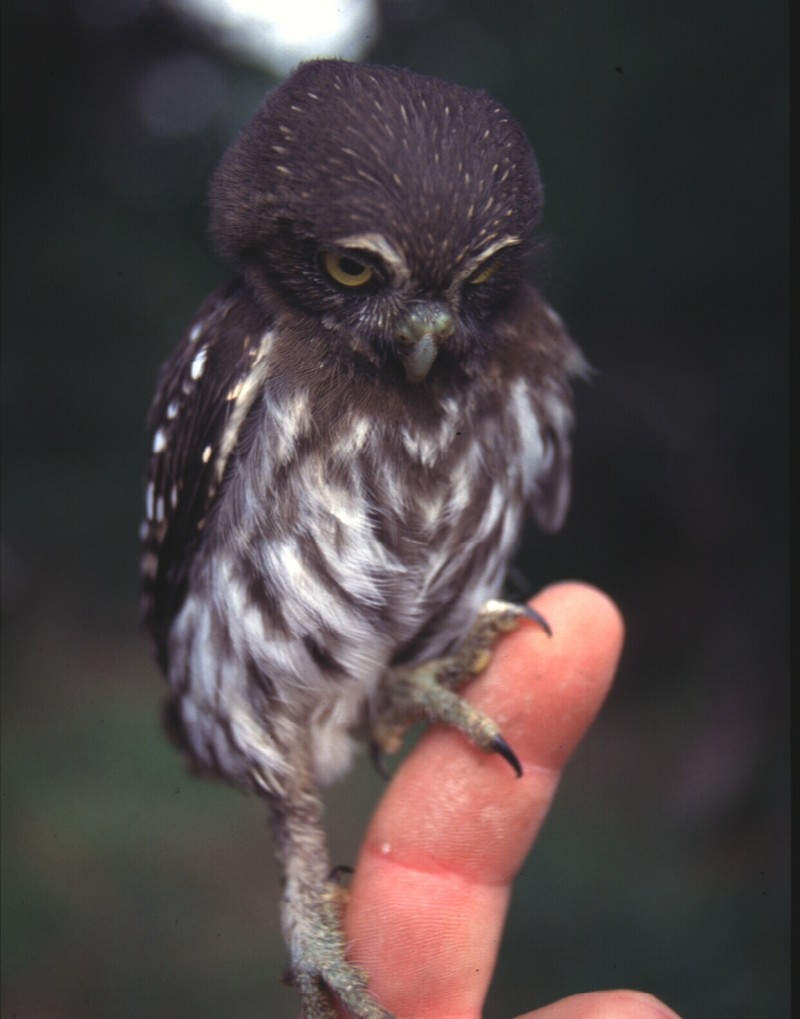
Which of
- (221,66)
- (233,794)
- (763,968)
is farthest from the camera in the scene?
(233,794)

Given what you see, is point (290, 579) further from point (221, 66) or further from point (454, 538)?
point (221, 66)

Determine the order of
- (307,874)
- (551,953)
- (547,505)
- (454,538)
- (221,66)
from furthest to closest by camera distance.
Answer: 1. (221,66)
2. (551,953)
3. (547,505)
4. (307,874)
5. (454,538)

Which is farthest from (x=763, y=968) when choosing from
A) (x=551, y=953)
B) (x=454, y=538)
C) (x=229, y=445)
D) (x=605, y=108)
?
(x=605, y=108)

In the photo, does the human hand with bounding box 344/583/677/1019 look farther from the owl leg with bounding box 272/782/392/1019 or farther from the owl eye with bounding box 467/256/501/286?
the owl eye with bounding box 467/256/501/286

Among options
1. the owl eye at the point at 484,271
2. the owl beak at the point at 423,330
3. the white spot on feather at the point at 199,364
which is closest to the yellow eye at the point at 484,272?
the owl eye at the point at 484,271

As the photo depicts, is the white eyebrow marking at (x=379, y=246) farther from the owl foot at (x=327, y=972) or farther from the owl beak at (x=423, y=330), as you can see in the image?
the owl foot at (x=327, y=972)

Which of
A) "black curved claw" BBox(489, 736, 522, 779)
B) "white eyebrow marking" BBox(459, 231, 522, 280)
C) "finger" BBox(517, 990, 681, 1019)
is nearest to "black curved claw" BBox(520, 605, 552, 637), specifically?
"black curved claw" BBox(489, 736, 522, 779)

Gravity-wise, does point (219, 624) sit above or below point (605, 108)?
below
